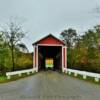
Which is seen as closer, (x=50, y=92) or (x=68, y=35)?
(x=50, y=92)

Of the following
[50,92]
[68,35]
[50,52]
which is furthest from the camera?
[68,35]

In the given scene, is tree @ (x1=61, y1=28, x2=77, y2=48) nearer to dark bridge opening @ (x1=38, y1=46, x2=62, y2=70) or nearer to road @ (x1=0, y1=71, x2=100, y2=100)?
dark bridge opening @ (x1=38, y1=46, x2=62, y2=70)

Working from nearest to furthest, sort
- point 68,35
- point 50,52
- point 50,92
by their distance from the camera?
point 50,92 < point 50,52 < point 68,35

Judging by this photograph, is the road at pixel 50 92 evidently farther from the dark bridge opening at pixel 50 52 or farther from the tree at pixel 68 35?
the tree at pixel 68 35

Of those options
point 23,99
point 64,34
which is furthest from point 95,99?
point 64,34

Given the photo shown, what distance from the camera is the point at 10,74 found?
101 ft

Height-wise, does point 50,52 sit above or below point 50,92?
above

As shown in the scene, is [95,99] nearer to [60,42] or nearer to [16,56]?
[60,42]

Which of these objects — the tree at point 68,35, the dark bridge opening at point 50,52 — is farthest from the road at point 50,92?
the tree at point 68,35

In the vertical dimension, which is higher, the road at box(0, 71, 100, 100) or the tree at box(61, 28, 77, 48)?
the tree at box(61, 28, 77, 48)

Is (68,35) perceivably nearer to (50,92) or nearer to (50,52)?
(50,52)

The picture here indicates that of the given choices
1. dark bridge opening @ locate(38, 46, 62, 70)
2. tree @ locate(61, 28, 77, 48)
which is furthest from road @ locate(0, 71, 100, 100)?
tree @ locate(61, 28, 77, 48)

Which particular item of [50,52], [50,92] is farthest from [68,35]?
[50,92]

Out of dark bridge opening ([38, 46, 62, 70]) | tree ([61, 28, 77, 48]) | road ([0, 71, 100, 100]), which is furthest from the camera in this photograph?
tree ([61, 28, 77, 48])
